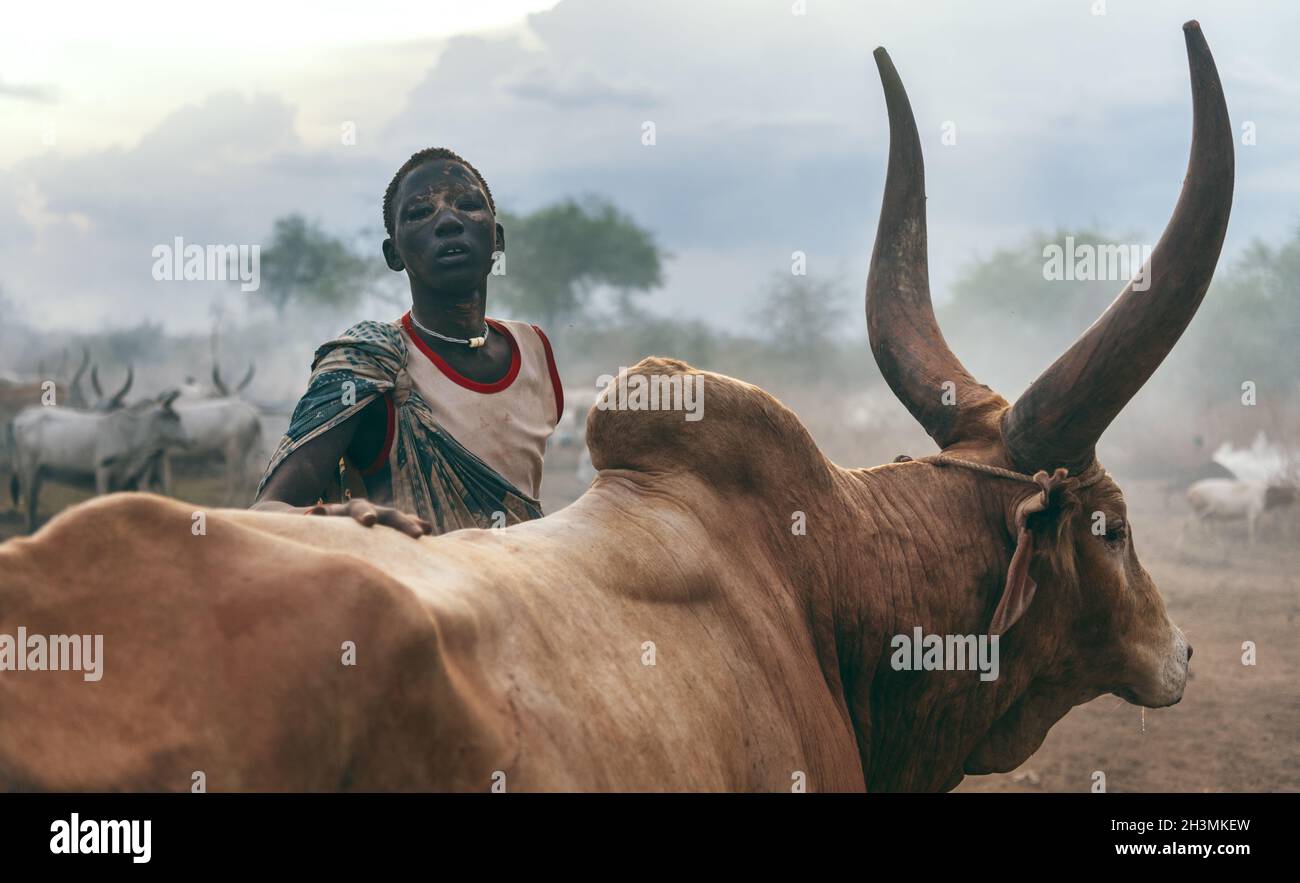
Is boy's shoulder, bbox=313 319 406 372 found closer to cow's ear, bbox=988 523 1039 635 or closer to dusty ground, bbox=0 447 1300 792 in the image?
cow's ear, bbox=988 523 1039 635

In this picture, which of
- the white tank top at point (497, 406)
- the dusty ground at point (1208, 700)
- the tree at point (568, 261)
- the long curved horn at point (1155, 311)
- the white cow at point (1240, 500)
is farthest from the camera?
the tree at point (568, 261)

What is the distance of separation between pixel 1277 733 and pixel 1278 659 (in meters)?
2.26

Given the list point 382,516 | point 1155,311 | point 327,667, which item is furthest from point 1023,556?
point 327,667

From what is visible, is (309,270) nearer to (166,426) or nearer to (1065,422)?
(166,426)

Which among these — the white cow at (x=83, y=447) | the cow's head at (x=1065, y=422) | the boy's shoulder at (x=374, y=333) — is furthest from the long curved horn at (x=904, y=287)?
the white cow at (x=83, y=447)

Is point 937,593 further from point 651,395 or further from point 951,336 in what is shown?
point 951,336

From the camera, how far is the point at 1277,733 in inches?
406

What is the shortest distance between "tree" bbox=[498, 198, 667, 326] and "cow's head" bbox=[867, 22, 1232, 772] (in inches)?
927

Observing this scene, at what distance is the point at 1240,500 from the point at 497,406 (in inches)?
528

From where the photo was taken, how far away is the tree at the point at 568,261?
27703 millimetres

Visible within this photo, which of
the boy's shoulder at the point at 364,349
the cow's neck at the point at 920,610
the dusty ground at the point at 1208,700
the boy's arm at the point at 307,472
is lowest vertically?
the dusty ground at the point at 1208,700

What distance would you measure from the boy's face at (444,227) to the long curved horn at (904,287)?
1.10 metres

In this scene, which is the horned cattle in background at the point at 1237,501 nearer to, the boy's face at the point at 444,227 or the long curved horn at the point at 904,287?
the long curved horn at the point at 904,287

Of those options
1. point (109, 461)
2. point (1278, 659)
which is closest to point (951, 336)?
point (1278, 659)
